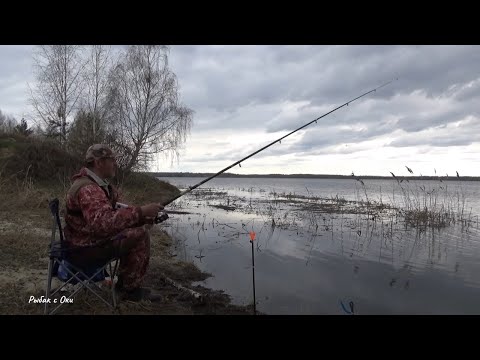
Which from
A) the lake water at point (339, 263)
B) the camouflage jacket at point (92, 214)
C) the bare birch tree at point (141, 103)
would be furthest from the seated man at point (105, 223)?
the bare birch tree at point (141, 103)

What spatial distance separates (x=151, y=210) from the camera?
3350 mm

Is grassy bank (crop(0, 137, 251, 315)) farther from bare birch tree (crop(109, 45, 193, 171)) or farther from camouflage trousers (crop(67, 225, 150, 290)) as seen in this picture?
bare birch tree (crop(109, 45, 193, 171))

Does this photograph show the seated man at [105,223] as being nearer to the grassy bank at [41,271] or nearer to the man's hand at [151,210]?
the man's hand at [151,210]

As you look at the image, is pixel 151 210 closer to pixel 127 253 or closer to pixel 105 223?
pixel 105 223

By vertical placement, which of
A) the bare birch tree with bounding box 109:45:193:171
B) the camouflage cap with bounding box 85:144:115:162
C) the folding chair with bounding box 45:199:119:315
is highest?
the bare birch tree with bounding box 109:45:193:171

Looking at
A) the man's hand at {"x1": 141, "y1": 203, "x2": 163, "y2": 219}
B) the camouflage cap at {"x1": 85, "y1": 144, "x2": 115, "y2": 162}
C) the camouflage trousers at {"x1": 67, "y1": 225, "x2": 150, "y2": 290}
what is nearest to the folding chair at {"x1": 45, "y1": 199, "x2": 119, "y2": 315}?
the camouflage trousers at {"x1": 67, "y1": 225, "x2": 150, "y2": 290}

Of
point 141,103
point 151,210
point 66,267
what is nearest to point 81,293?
point 66,267

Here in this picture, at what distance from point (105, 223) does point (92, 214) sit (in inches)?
6.6

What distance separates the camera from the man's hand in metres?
3.31

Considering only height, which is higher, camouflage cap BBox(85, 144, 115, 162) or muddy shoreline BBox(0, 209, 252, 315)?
camouflage cap BBox(85, 144, 115, 162)

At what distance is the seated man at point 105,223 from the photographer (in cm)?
325
